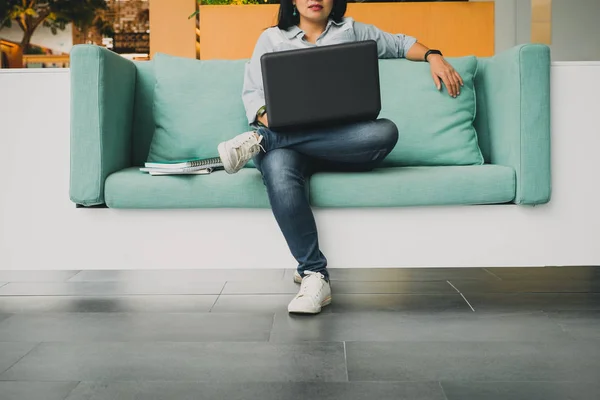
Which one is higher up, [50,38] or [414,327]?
[50,38]

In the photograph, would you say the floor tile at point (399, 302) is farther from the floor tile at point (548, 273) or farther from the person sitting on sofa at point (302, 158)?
the floor tile at point (548, 273)

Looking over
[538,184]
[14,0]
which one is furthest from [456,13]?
[14,0]

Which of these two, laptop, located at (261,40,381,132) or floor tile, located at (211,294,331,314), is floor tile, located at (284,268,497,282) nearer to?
floor tile, located at (211,294,331,314)

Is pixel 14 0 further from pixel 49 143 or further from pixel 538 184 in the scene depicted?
pixel 538 184

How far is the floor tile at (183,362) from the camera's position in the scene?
132 centimetres

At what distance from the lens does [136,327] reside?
67.7 inches

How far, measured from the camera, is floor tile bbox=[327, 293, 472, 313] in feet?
6.21

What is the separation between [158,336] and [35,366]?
0.32 metres

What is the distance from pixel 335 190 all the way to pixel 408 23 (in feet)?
8.07

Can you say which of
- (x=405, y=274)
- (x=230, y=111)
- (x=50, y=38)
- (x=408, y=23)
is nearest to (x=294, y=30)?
(x=230, y=111)

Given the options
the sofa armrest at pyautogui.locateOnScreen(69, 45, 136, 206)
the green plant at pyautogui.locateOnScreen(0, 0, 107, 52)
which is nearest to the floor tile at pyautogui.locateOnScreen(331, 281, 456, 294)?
the sofa armrest at pyautogui.locateOnScreen(69, 45, 136, 206)

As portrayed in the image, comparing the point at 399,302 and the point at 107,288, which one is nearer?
the point at 399,302

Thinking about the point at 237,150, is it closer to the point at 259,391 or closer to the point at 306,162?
the point at 306,162

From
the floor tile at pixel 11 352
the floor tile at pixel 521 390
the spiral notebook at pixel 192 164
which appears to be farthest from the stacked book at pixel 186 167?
the floor tile at pixel 521 390
